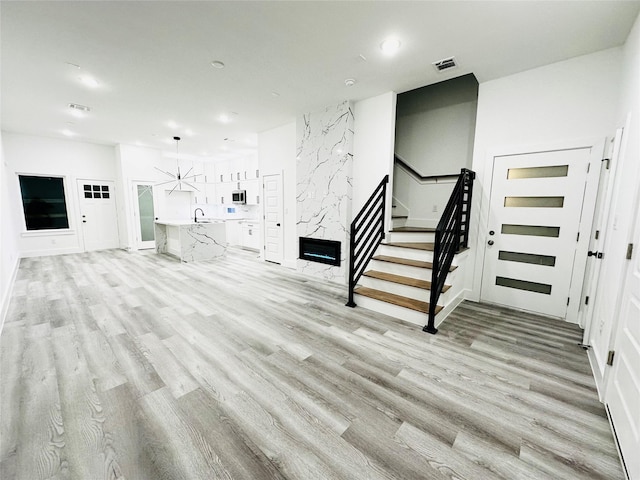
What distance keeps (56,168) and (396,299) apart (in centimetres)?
927

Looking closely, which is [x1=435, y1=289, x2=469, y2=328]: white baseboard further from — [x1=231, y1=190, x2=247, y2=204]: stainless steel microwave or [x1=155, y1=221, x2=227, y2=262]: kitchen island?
[x1=231, y1=190, x2=247, y2=204]: stainless steel microwave

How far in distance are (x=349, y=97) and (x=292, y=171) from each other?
1.97m

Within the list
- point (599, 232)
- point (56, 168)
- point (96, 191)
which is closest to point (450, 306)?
point (599, 232)

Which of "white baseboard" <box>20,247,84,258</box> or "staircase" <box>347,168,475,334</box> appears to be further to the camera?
"white baseboard" <box>20,247,84,258</box>

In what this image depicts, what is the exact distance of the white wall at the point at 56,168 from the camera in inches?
248

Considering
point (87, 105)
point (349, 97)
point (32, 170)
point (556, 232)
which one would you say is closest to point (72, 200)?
point (32, 170)

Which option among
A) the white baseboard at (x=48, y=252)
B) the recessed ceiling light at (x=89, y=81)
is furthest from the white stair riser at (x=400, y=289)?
the white baseboard at (x=48, y=252)

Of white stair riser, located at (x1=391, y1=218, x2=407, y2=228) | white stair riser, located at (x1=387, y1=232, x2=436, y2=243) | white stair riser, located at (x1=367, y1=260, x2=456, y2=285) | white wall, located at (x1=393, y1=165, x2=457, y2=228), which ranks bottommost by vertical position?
white stair riser, located at (x1=367, y1=260, x2=456, y2=285)

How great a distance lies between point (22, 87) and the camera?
3.80 meters

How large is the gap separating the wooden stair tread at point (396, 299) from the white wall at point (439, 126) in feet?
8.69

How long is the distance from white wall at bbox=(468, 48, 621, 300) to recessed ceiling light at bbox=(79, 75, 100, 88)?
549 centimetres

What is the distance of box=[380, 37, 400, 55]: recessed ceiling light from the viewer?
270 cm

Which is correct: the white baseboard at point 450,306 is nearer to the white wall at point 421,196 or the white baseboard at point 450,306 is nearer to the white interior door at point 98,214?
the white wall at point 421,196

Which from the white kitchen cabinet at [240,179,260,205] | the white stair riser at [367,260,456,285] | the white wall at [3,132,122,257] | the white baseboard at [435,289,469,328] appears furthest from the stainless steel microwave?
the white baseboard at [435,289,469,328]
